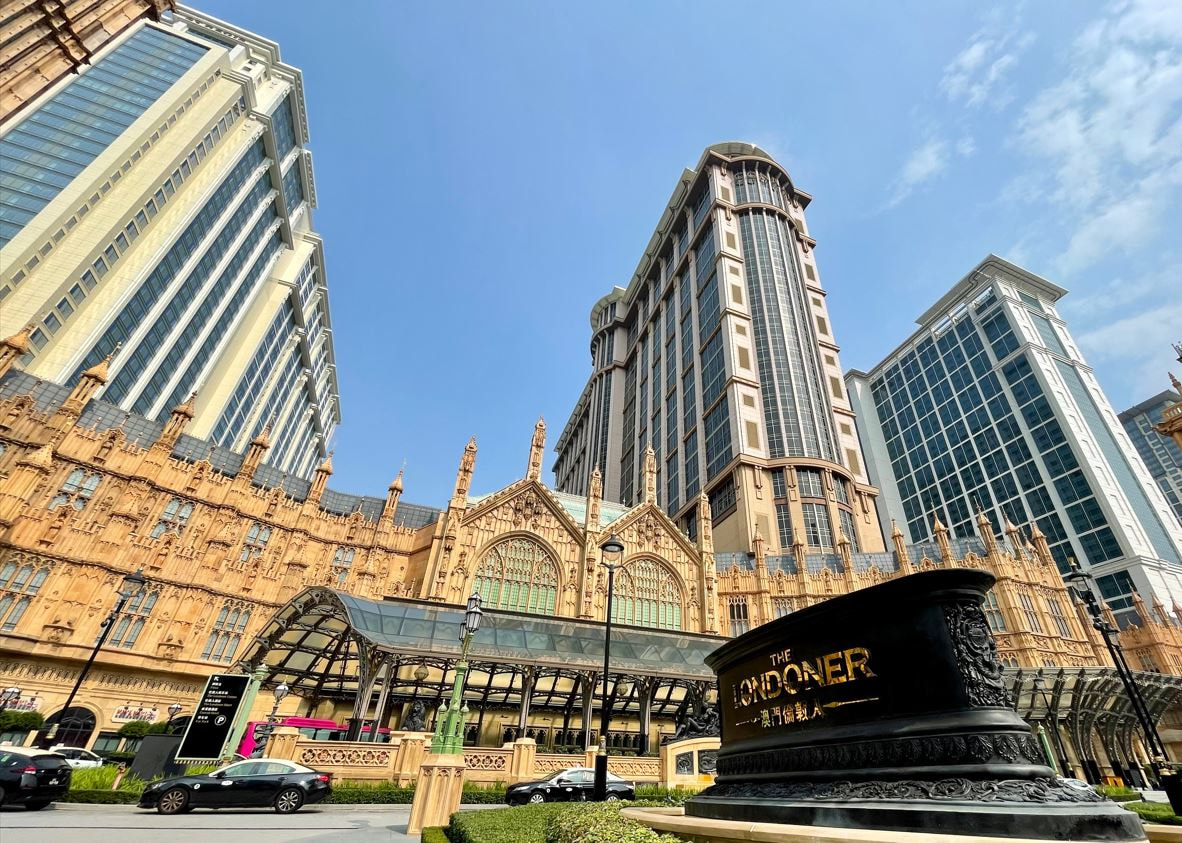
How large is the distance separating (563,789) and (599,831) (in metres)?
14.2

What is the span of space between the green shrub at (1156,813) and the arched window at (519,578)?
98.4ft

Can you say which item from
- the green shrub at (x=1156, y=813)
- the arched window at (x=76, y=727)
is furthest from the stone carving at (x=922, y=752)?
the arched window at (x=76, y=727)

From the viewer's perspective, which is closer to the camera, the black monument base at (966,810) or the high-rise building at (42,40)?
the black monument base at (966,810)

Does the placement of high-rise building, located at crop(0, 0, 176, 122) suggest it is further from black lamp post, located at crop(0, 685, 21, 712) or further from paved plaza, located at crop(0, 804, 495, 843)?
black lamp post, located at crop(0, 685, 21, 712)

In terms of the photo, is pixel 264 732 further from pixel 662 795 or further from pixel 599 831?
pixel 599 831

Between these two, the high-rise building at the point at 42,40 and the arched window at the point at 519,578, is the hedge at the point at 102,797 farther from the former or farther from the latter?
the arched window at the point at 519,578

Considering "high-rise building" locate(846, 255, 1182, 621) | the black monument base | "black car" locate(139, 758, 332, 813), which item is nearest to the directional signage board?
"black car" locate(139, 758, 332, 813)

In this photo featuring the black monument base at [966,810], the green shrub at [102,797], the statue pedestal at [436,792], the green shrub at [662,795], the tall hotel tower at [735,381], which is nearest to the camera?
the black monument base at [966,810]

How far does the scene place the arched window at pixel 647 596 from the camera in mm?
42312

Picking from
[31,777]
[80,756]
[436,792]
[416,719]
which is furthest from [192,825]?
[80,756]

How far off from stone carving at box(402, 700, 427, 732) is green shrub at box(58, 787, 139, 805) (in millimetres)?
12055

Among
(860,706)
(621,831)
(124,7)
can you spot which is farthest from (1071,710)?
(124,7)

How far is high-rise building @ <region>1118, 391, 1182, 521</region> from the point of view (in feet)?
347

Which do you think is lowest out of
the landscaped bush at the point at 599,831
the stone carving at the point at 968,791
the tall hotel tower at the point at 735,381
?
the landscaped bush at the point at 599,831
